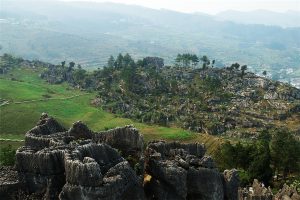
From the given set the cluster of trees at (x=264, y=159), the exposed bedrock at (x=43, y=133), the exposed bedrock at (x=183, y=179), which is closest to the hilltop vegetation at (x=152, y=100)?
the cluster of trees at (x=264, y=159)

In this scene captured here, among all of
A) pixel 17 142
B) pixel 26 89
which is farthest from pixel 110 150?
pixel 26 89

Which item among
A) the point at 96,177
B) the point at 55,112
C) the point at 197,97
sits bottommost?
the point at 55,112

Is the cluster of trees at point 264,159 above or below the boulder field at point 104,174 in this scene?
below

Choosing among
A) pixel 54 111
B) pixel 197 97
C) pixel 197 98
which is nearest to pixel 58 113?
pixel 54 111

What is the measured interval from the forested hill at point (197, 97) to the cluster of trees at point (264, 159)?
1730 inches

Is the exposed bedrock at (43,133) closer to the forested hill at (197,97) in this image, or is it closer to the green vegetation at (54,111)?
the green vegetation at (54,111)

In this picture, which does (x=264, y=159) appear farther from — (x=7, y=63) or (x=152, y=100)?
(x=7, y=63)

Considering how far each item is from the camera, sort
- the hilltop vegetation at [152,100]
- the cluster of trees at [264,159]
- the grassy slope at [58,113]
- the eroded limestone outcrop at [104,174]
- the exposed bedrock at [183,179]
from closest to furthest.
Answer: the eroded limestone outcrop at [104,174]
the exposed bedrock at [183,179]
the cluster of trees at [264,159]
the grassy slope at [58,113]
the hilltop vegetation at [152,100]

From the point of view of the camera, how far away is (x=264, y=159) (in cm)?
6856

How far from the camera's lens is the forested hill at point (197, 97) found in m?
125

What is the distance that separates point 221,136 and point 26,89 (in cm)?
5900

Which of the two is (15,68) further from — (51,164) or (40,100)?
(51,164)

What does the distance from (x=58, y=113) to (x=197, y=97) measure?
137 ft

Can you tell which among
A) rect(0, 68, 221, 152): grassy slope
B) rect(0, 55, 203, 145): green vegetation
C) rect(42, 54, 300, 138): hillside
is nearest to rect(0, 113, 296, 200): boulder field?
rect(0, 68, 221, 152): grassy slope
